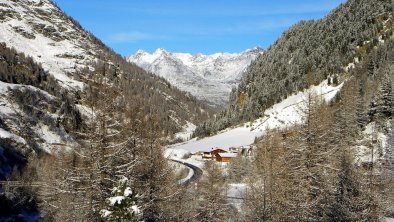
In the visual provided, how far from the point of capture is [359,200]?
33.6 meters

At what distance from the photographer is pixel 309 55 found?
4823 inches

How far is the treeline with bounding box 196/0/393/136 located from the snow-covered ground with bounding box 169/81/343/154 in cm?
290

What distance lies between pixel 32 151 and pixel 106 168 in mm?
87145

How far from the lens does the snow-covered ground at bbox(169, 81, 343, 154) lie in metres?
103

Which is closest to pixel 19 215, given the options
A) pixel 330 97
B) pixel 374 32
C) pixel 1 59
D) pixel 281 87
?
pixel 330 97

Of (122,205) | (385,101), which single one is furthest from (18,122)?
(122,205)

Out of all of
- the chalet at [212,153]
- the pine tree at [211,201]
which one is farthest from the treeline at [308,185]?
the chalet at [212,153]

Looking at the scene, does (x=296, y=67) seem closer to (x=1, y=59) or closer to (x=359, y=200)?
(x=359, y=200)

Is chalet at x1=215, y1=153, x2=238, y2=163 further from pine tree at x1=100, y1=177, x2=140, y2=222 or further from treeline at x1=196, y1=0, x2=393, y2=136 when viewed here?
pine tree at x1=100, y1=177, x2=140, y2=222

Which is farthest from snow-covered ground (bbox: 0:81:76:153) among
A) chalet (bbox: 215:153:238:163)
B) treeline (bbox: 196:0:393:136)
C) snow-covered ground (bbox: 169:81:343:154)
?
treeline (bbox: 196:0:393:136)

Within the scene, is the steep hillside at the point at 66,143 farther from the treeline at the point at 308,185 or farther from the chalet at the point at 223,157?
the chalet at the point at 223,157

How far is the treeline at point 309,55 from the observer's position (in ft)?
355

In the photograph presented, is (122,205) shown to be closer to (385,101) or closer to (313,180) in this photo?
(313,180)

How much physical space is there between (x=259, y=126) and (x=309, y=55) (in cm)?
2658
